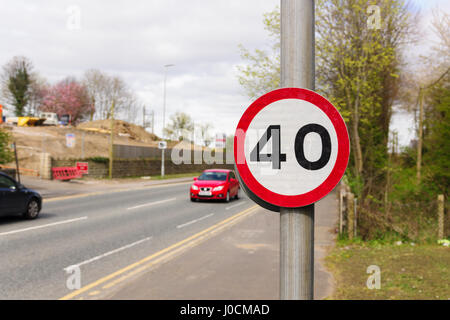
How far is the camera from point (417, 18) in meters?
16.6

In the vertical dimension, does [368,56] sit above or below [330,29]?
below

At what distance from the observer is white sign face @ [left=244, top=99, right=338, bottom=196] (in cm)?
189

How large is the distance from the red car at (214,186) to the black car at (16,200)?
7.90 meters

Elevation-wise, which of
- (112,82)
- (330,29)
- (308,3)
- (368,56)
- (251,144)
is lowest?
(251,144)

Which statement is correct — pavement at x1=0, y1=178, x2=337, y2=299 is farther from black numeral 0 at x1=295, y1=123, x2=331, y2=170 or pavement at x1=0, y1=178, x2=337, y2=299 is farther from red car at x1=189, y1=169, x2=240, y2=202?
black numeral 0 at x1=295, y1=123, x2=331, y2=170

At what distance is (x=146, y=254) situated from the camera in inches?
347

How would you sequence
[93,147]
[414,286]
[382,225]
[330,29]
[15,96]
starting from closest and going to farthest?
[414,286], [382,225], [330,29], [93,147], [15,96]

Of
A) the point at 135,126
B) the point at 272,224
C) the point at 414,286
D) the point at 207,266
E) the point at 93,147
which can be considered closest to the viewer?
the point at 414,286

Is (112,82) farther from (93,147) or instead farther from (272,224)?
(272,224)

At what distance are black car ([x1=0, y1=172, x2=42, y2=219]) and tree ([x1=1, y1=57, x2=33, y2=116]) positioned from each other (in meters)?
54.3

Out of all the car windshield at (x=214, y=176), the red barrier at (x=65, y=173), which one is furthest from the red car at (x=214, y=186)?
the red barrier at (x=65, y=173)

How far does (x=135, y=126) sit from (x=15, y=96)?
1939cm

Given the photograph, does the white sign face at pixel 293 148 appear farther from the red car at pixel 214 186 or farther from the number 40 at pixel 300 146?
the red car at pixel 214 186
